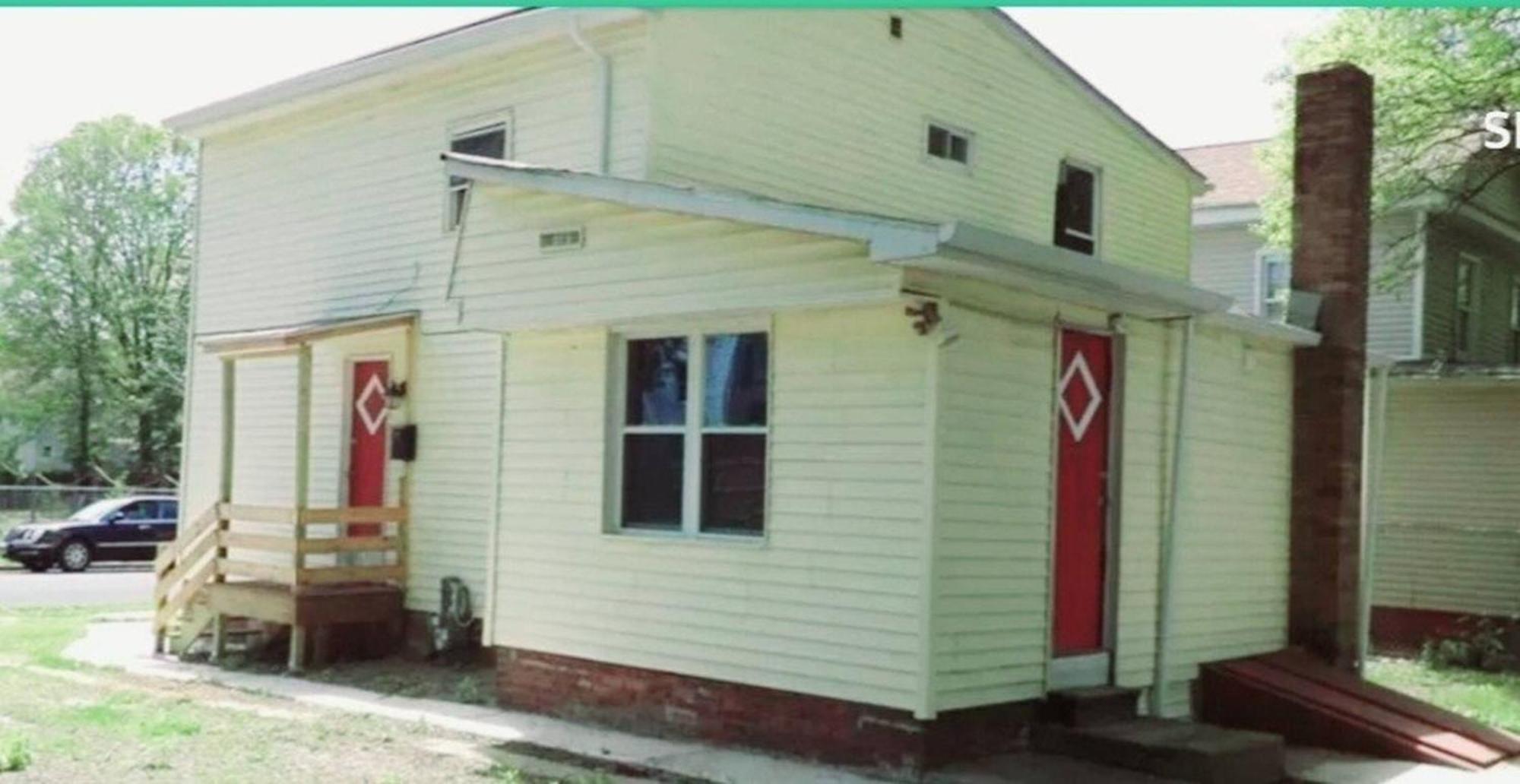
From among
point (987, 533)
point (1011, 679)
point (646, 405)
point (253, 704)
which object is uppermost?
point (646, 405)

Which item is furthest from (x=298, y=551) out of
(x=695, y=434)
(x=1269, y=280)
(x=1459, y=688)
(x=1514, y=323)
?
(x=1514, y=323)

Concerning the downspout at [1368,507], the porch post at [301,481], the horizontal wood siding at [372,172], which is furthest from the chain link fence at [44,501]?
the downspout at [1368,507]

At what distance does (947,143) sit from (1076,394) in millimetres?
6237

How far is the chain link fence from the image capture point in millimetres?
35062

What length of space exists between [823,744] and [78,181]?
49771 millimetres

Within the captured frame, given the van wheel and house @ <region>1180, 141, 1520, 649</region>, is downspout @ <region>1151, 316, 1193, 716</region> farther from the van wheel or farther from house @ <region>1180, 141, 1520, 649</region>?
the van wheel

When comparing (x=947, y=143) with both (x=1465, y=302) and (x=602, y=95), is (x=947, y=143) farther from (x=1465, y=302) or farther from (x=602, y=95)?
(x=1465, y=302)

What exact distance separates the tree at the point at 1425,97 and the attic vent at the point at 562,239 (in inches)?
429

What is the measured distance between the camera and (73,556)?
28.2 m

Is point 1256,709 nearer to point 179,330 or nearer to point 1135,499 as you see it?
point 1135,499

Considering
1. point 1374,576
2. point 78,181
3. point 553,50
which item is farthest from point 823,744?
point 78,181

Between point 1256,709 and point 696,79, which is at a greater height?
point 696,79

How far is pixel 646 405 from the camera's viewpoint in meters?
9.94

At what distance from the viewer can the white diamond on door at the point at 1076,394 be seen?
9.27m
